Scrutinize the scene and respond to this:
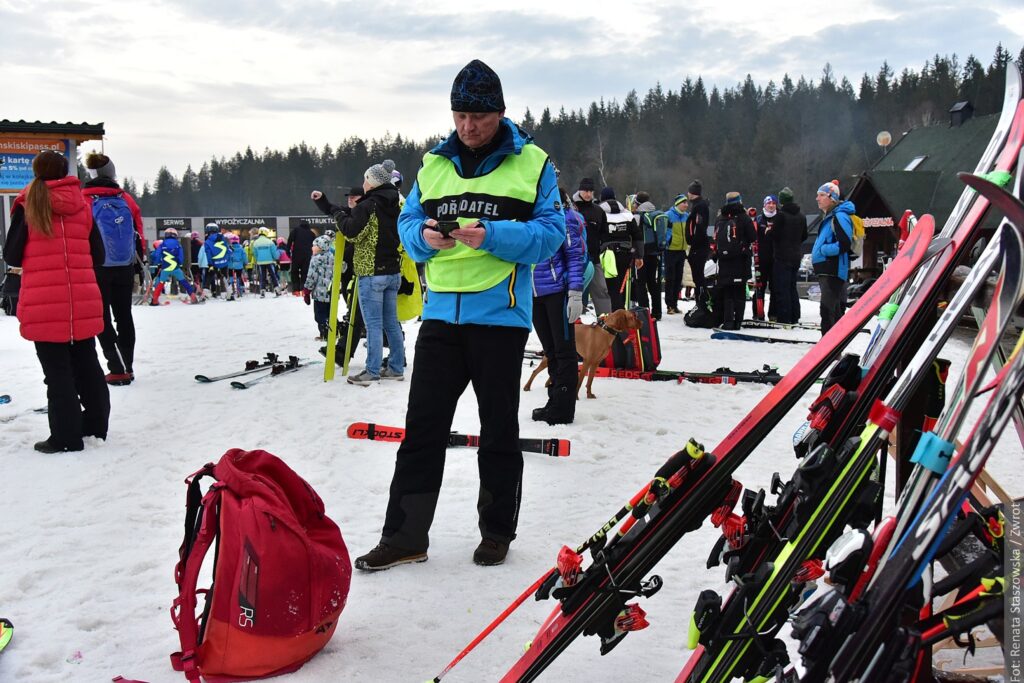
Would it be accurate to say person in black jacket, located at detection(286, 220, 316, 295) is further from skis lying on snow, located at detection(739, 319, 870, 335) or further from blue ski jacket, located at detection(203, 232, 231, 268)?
blue ski jacket, located at detection(203, 232, 231, 268)

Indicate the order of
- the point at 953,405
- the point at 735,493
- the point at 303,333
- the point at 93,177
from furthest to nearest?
1. the point at 303,333
2. the point at 93,177
3. the point at 735,493
4. the point at 953,405

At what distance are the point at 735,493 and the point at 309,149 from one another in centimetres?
10228

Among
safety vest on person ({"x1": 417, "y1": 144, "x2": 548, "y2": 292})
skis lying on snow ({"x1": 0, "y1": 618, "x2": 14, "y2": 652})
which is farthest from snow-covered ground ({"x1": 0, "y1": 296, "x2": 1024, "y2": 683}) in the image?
safety vest on person ({"x1": 417, "y1": 144, "x2": 548, "y2": 292})

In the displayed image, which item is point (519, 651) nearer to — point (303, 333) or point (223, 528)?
point (223, 528)

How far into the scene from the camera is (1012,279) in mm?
1923

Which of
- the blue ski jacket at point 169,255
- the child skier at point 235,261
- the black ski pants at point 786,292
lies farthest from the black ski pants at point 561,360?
the child skier at point 235,261

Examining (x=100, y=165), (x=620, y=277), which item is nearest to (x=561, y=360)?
(x=100, y=165)

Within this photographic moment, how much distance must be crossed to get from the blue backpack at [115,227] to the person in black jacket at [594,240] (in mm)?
4376

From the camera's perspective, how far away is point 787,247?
11844mm

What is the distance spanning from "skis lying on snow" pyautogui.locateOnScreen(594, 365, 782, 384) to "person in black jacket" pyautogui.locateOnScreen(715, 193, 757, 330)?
380 cm

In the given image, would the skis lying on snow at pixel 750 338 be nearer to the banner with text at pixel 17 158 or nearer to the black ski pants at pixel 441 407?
the black ski pants at pixel 441 407

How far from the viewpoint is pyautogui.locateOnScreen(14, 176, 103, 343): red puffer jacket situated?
5.01 meters

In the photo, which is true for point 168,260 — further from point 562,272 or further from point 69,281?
point 562,272

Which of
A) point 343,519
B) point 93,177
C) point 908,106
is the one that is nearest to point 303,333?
point 93,177
